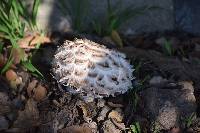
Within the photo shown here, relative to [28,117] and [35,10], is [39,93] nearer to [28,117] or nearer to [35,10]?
[28,117]

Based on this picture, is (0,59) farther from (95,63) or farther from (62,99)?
(95,63)

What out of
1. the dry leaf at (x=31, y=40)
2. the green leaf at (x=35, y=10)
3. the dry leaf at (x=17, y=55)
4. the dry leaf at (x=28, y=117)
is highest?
the green leaf at (x=35, y=10)

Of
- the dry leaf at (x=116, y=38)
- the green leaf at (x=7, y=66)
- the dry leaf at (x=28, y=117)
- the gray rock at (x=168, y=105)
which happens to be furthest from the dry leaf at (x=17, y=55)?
the gray rock at (x=168, y=105)

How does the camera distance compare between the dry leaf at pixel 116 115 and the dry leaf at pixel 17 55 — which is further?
the dry leaf at pixel 17 55

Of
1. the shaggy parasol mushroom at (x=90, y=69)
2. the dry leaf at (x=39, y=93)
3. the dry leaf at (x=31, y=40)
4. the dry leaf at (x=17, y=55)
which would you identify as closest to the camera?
the shaggy parasol mushroom at (x=90, y=69)

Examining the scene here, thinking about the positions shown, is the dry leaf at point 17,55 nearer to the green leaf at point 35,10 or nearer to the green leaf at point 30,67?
the green leaf at point 30,67

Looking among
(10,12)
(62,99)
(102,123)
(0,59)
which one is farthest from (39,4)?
Answer: (102,123)
